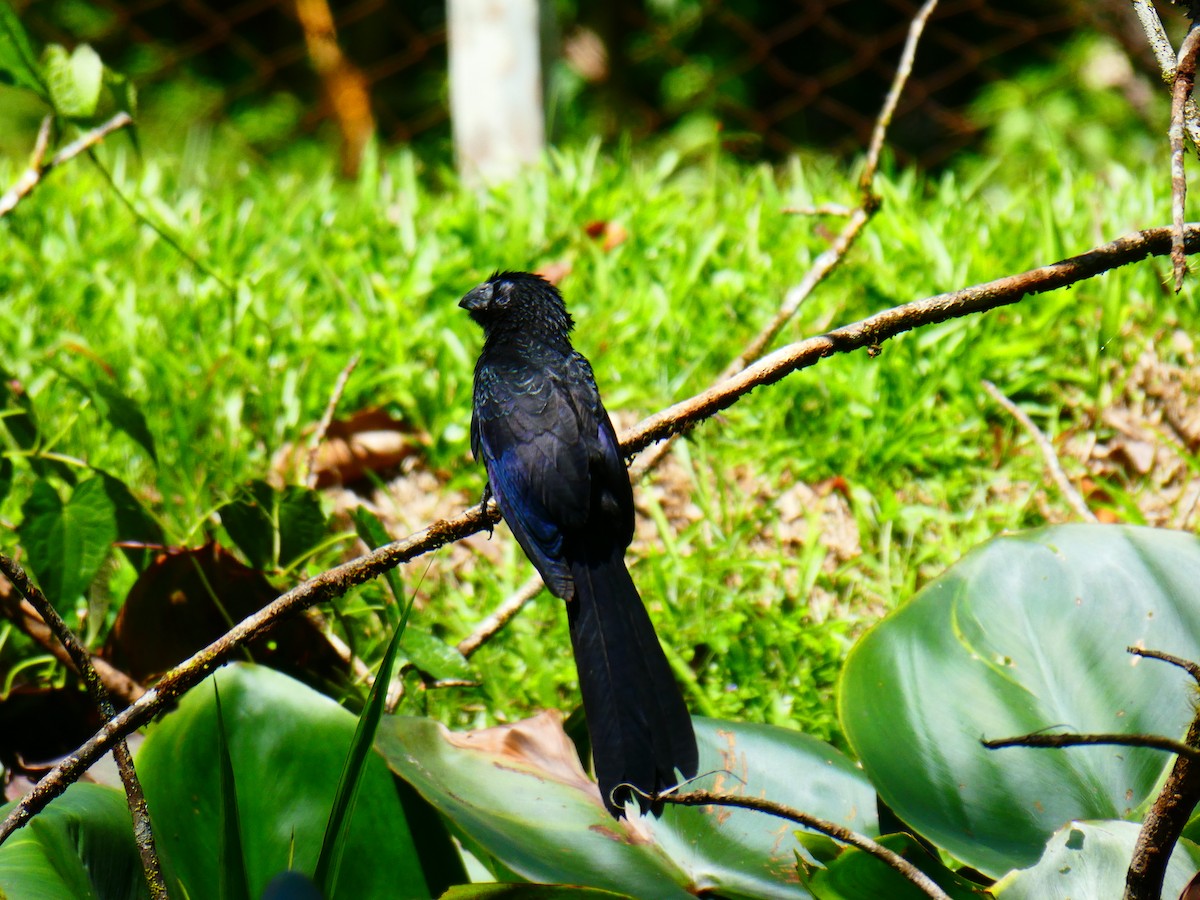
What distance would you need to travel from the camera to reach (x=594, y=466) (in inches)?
83.9

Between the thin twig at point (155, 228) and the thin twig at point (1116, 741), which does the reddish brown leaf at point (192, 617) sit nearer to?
the thin twig at point (155, 228)

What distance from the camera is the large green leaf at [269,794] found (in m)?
1.83

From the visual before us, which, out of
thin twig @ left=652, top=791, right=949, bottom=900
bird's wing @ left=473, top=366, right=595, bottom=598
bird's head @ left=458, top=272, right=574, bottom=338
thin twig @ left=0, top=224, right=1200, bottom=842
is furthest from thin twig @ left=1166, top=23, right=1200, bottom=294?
bird's head @ left=458, top=272, right=574, bottom=338

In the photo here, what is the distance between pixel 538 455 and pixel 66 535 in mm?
939

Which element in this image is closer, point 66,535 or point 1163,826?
point 1163,826

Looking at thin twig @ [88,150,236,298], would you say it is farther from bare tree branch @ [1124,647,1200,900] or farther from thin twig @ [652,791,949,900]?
bare tree branch @ [1124,647,1200,900]

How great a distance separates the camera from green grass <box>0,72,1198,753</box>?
2.88 meters

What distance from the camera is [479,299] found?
8.78 feet

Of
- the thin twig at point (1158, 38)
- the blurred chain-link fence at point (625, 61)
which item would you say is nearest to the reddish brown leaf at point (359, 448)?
the thin twig at point (1158, 38)

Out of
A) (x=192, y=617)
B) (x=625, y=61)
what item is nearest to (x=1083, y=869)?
(x=192, y=617)

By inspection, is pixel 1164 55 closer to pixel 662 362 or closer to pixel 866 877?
pixel 866 877

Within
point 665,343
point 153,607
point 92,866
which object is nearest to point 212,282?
point 665,343

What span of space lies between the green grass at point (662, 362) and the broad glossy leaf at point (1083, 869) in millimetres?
878

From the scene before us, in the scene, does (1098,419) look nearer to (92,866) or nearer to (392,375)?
(392,375)
